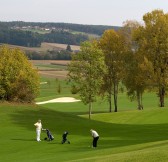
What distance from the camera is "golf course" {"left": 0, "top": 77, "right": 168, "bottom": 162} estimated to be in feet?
84.2

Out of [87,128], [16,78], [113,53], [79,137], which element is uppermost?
[113,53]

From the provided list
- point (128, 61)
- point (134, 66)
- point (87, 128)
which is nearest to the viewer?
point (87, 128)

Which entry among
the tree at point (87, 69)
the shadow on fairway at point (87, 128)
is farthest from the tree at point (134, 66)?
the shadow on fairway at point (87, 128)

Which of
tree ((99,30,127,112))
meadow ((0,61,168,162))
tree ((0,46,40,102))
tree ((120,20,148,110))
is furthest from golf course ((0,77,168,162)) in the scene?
tree ((99,30,127,112))

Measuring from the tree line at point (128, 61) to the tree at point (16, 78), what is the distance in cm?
621

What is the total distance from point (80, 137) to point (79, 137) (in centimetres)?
9

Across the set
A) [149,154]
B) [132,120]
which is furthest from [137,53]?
[149,154]

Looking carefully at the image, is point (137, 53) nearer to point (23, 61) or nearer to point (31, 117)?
point (23, 61)

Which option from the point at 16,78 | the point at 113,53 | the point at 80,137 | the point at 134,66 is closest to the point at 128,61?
the point at 134,66

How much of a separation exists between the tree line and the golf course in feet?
20.3

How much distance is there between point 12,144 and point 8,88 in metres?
26.0

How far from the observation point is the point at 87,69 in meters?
64.7

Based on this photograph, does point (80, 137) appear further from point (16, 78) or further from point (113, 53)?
point (113, 53)

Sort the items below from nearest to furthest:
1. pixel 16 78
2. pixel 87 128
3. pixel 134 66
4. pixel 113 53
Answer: pixel 87 128
pixel 16 78
pixel 134 66
pixel 113 53
